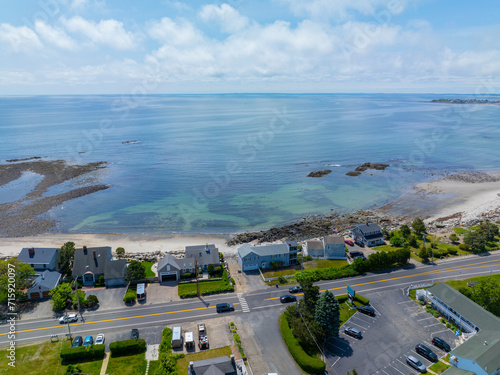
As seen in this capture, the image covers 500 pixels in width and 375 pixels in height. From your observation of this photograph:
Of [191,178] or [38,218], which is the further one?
[191,178]

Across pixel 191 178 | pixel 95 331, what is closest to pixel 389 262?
pixel 95 331

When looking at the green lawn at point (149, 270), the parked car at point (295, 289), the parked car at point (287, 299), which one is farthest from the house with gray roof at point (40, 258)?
the parked car at point (295, 289)

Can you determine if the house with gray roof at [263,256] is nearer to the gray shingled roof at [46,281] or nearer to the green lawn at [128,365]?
the green lawn at [128,365]

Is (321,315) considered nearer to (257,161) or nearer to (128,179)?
(128,179)

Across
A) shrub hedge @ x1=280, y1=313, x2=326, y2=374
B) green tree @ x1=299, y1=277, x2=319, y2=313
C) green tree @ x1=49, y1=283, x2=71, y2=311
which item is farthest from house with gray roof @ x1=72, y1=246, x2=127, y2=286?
green tree @ x1=299, y1=277, x2=319, y2=313

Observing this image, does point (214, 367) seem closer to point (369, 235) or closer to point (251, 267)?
point (251, 267)

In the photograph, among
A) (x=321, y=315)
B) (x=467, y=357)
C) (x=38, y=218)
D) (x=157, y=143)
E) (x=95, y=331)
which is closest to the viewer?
(x=467, y=357)
